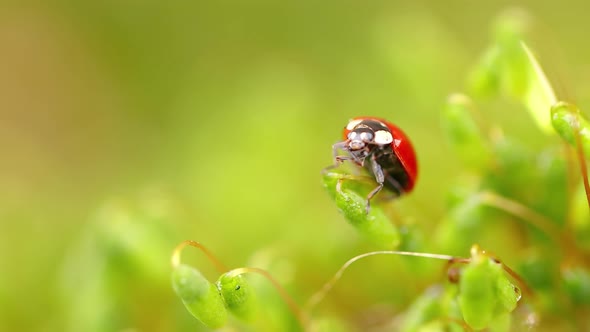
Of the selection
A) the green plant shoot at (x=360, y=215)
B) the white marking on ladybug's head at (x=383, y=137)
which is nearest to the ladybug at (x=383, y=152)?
the white marking on ladybug's head at (x=383, y=137)

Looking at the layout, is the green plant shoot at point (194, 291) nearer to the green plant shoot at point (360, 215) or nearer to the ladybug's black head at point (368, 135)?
the green plant shoot at point (360, 215)

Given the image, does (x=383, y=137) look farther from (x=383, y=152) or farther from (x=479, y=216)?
(x=479, y=216)

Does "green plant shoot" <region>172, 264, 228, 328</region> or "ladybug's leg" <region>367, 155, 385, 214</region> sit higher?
"green plant shoot" <region>172, 264, 228, 328</region>

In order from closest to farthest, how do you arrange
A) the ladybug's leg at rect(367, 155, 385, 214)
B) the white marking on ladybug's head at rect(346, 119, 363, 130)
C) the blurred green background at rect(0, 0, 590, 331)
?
the ladybug's leg at rect(367, 155, 385, 214)
the white marking on ladybug's head at rect(346, 119, 363, 130)
the blurred green background at rect(0, 0, 590, 331)

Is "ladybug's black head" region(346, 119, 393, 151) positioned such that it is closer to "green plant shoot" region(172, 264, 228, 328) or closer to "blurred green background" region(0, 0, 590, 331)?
"blurred green background" region(0, 0, 590, 331)

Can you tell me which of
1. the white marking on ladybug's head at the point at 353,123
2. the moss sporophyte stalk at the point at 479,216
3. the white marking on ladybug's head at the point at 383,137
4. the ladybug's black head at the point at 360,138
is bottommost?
the moss sporophyte stalk at the point at 479,216

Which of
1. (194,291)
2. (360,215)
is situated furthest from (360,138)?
(194,291)

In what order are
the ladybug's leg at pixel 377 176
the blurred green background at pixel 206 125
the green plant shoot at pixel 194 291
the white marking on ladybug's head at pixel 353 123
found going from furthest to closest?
the blurred green background at pixel 206 125
the white marking on ladybug's head at pixel 353 123
the ladybug's leg at pixel 377 176
the green plant shoot at pixel 194 291

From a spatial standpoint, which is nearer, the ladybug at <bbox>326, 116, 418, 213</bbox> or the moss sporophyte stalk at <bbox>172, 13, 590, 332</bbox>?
the moss sporophyte stalk at <bbox>172, 13, 590, 332</bbox>

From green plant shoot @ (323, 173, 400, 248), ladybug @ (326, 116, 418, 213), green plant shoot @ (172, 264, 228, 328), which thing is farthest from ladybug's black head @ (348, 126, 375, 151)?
green plant shoot @ (172, 264, 228, 328)
